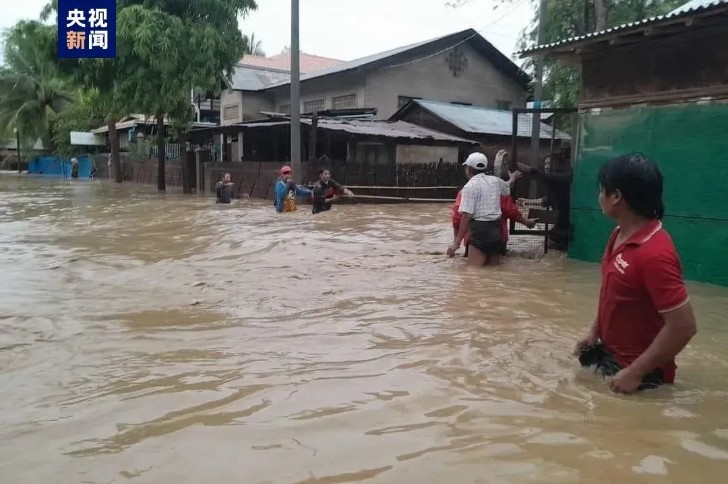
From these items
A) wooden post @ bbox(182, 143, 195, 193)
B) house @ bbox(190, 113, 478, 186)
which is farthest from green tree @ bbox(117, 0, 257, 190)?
wooden post @ bbox(182, 143, 195, 193)

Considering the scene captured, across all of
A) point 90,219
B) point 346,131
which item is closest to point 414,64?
point 346,131

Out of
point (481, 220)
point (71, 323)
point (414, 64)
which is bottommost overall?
point (71, 323)

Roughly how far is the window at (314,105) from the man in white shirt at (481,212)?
20.3 metres

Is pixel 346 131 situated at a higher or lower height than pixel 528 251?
higher

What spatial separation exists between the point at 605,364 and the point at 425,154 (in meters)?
18.5

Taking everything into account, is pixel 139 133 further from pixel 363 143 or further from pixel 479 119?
pixel 479 119

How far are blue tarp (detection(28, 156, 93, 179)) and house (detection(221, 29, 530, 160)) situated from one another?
17.0 m

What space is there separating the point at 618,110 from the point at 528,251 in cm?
228

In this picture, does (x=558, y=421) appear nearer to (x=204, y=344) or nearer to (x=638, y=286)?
(x=638, y=286)

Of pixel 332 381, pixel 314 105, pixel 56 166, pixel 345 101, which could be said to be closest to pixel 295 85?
pixel 345 101

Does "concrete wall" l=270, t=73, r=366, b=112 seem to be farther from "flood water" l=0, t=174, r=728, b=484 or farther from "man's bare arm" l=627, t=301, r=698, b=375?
"man's bare arm" l=627, t=301, r=698, b=375

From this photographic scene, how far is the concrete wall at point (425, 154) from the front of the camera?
69.1 ft

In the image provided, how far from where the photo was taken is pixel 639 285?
2.98 m

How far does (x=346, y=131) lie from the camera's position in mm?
18656
